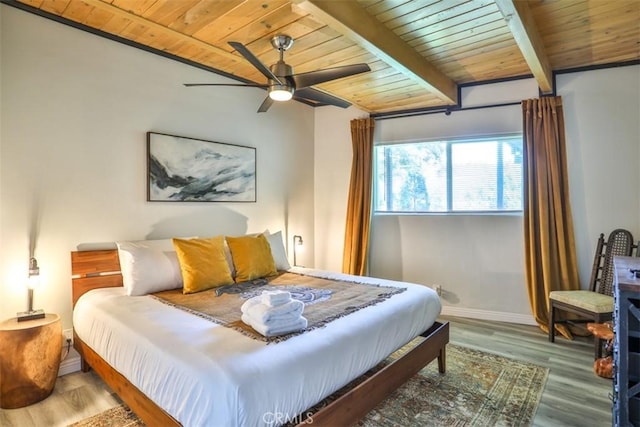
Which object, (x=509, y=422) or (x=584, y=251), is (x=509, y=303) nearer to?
(x=584, y=251)

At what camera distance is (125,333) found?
78.0 inches

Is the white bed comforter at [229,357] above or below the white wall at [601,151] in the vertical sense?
below

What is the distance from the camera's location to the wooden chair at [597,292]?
3.07 m

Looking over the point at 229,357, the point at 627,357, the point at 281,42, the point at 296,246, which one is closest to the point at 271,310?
the point at 229,357

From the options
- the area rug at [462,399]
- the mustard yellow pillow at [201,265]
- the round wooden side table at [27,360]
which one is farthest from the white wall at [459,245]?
the round wooden side table at [27,360]

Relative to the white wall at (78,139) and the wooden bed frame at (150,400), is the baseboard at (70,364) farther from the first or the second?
the white wall at (78,139)

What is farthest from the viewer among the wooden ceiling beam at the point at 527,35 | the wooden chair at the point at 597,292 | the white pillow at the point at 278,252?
the white pillow at the point at 278,252

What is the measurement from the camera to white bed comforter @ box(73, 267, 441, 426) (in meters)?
1.42

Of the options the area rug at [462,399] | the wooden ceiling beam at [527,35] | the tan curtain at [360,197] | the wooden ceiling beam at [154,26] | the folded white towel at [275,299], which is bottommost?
the area rug at [462,399]

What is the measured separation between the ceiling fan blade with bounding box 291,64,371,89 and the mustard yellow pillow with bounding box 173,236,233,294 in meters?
1.51

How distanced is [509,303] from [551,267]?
1.96 ft

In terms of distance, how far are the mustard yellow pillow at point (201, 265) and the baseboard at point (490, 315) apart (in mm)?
2692

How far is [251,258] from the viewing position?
3.25 m

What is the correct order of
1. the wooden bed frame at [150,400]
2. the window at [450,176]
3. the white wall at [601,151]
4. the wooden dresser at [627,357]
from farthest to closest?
the window at [450,176] < the white wall at [601,151] < the wooden bed frame at [150,400] < the wooden dresser at [627,357]
